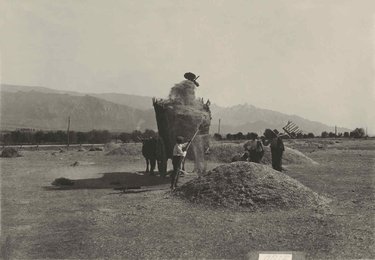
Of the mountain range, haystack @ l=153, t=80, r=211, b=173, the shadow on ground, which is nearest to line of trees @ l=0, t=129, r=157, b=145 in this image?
the shadow on ground

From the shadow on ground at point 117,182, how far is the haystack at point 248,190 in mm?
3590

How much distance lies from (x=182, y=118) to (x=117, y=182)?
3.25m

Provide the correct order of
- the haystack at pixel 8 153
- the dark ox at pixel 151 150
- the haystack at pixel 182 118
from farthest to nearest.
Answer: the haystack at pixel 8 153
the dark ox at pixel 151 150
the haystack at pixel 182 118

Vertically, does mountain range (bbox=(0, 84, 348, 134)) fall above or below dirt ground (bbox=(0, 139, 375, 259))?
above

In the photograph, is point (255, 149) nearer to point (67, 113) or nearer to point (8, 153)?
point (8, 153)

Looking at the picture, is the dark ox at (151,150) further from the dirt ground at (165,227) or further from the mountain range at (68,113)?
the mountain range at (68,113)

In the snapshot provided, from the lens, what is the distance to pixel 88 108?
150 meters

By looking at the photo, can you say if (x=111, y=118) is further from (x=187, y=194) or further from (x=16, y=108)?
(x=187, y=194)

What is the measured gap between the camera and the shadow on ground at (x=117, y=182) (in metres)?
15.2

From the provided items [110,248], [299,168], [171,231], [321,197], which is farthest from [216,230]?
[299,168]

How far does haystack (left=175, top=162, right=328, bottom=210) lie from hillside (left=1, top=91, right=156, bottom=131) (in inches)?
4827

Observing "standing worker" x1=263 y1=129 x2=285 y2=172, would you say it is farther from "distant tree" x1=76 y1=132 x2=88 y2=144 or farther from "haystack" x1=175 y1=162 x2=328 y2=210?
"distant tree" x1=76 y1=132 x2=88 y2=144

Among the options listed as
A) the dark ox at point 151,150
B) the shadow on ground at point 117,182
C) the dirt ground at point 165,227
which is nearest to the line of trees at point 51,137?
the dark ox at point 151,150

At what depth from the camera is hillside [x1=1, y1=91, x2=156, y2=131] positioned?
136 meters
